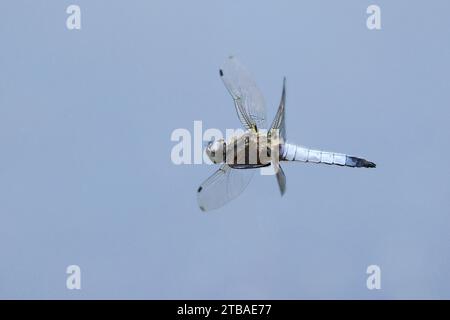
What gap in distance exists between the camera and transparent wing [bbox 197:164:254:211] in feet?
59.1

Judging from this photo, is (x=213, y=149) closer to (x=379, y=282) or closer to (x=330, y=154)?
(x=330, y=154)

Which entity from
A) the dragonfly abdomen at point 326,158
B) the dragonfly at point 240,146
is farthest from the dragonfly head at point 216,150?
the dragonfly abdomen at point 326,158

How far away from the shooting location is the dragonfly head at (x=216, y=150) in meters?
18.1

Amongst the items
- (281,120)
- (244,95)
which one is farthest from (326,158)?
(244,95)

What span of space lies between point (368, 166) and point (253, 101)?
2399mm

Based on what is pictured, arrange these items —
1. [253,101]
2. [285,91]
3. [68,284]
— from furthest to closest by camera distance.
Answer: [68,284], [253,101], [285,91]

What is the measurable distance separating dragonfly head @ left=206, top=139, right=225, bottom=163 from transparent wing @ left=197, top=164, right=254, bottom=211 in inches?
7.1

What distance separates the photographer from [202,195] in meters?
18.0

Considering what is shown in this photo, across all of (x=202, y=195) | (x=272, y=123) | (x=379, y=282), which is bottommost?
(x=379, y=282)

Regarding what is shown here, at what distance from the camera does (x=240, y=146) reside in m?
18.2

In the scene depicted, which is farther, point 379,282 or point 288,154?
point 379,282

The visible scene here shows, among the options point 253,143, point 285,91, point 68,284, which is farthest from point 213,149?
point 68,284

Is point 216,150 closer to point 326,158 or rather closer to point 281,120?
point 281,120

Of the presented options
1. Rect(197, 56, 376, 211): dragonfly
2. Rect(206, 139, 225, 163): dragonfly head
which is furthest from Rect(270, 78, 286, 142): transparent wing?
Rect(206, 139, 225, 163): dragonfly head
